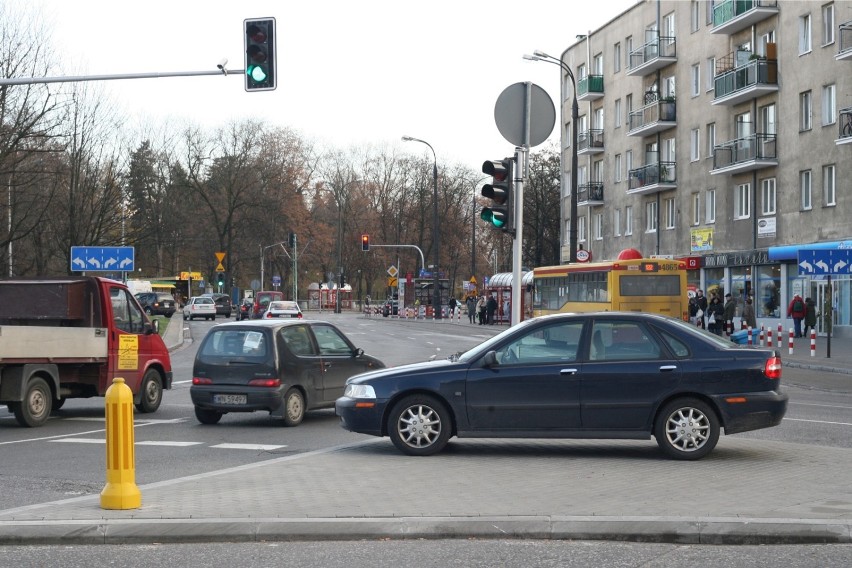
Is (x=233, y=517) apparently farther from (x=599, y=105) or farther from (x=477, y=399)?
(x=599, y=105)

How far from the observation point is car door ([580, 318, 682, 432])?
11172 millimetres

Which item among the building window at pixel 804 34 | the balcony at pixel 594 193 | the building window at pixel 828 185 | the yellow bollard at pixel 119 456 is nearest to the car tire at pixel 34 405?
the yellow bollard at pixel 119 456

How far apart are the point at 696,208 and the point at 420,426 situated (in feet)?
137

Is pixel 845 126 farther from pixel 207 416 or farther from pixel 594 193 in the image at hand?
pixel 207 416

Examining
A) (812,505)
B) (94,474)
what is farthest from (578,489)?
(94,474)

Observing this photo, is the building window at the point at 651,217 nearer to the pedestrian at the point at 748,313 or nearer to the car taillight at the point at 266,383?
the pedestrian at the point at 748,313

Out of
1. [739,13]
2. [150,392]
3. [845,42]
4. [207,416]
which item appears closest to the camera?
[207,416]

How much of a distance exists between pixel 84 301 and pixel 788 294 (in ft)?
108

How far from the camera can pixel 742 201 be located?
47094 mm

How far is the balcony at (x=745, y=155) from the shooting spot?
44.2 m

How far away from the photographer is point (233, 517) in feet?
26.1

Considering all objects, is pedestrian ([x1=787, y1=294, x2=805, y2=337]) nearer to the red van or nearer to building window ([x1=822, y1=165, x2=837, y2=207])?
building window ([x1=822, y1=165, x2=837, y2=207])

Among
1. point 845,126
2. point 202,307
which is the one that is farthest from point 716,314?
point 202,307

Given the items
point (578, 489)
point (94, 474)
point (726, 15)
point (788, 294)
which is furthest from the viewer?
point (726, 15)
